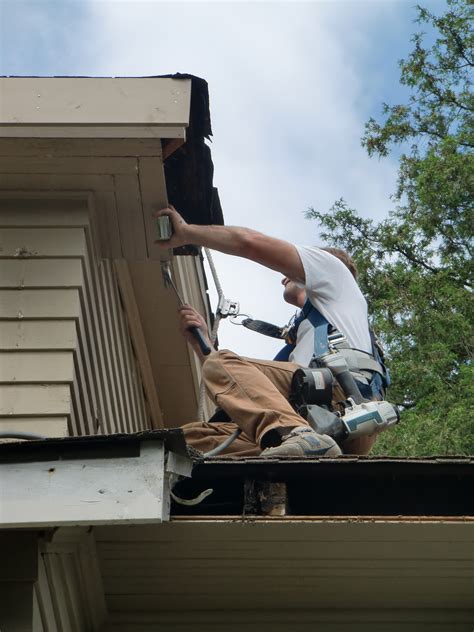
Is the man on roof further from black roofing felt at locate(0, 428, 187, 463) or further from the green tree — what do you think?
the green tree

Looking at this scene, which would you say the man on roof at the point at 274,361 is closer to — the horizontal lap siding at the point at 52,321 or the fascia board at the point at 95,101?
the horizontal lap siding at the point at 52,321

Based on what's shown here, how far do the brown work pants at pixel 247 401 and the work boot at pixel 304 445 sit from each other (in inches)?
4.3

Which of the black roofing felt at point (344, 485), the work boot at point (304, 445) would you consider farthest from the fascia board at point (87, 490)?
the work boot at point (304, 445)

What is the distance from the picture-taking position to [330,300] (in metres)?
5.88

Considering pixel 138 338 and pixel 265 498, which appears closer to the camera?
pixel 265 498

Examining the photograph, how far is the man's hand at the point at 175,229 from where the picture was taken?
5879 millimetres

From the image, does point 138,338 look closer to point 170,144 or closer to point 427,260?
point 170,144

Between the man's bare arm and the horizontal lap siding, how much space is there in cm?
55

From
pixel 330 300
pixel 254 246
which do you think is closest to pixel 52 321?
pixel 254 246

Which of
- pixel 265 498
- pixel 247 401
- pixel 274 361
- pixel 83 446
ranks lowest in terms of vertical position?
pixel 265 498

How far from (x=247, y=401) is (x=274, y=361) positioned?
43 cm

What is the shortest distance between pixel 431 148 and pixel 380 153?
947 mm

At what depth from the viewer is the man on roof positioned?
502 centimetres

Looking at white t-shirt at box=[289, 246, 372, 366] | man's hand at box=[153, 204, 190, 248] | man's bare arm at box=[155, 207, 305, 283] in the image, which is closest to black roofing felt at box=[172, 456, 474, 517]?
white t-shirt at box=[289, 246, 372, 366]
